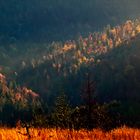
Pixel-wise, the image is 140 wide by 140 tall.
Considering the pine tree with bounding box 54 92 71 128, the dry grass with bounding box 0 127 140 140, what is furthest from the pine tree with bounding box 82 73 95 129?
the dry grass with bounding box 0 127 140 140

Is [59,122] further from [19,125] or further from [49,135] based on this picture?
[49,135]

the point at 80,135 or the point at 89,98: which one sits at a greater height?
the point at 89,98

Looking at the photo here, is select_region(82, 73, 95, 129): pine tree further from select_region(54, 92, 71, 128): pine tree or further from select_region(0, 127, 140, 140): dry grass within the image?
select_region(0, 127, 140, 140): dry grass

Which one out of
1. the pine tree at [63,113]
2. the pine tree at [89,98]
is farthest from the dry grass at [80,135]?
the pine tree at [89,98]

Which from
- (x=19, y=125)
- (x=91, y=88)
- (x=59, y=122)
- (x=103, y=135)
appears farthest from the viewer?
(x=91, y=88)

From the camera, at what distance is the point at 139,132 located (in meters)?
10.6

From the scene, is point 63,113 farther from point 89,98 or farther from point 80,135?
point 80,135

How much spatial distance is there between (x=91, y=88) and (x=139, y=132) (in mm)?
4084

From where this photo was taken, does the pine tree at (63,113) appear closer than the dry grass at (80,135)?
No

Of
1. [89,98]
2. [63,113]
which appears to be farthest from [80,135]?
[89,98]

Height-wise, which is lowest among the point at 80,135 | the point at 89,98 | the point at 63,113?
the point at 80,135

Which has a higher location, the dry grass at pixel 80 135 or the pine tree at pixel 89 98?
the pine tree at pixel 89 98

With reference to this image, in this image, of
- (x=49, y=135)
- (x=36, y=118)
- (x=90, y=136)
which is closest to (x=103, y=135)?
(x=90, y=136)

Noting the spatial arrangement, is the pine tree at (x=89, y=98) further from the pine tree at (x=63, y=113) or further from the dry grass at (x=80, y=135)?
the dry grass at (x=80, y=135)
